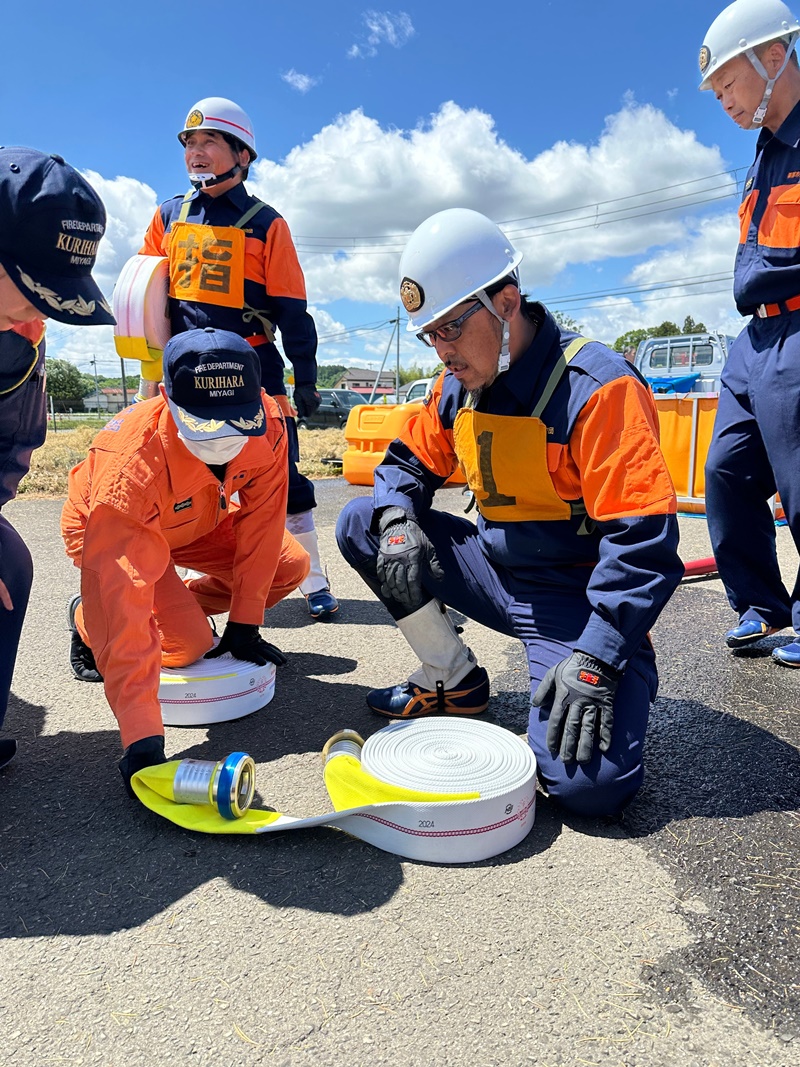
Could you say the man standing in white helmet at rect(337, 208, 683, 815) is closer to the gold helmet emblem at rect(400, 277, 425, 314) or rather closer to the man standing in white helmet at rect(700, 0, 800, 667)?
the gold helmet emblem at rect(400, 277, 425, 314)

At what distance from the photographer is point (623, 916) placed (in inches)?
69.9

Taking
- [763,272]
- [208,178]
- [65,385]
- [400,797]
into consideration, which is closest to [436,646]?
[400,797]

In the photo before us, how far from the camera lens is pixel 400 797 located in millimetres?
1979

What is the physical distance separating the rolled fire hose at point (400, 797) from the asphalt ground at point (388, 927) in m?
0.05

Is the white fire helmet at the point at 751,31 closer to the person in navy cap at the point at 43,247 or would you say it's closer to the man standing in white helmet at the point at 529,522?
the man standing in white helmet at the point at 529,522

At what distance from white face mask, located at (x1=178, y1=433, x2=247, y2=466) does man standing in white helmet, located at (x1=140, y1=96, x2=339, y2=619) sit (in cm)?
141

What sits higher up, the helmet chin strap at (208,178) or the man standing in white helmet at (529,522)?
the helmet chin strap at (208,178)

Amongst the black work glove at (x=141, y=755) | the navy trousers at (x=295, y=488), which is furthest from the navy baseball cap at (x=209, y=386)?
the navy trousers at (x=295, y=488)

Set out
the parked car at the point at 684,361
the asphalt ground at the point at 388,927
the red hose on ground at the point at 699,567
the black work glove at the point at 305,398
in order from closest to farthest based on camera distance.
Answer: the asphalt ground at the point at 388,927
the black work glove at the point at 305,398
the red hose on ground at the point at 699,567
the parked car at the point at 684,361

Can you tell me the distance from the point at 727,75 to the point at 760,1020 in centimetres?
306

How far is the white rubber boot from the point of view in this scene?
2.81 m

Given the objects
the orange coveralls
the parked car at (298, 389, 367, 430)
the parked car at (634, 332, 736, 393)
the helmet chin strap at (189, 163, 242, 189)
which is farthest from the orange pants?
the parked car at (298, 389, 367, 430)

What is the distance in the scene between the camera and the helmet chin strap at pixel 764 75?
2930 millimetres

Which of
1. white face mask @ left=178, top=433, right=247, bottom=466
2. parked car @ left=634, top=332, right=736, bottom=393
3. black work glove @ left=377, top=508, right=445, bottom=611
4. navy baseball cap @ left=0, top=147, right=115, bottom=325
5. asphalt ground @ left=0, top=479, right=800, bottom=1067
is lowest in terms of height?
asphalt ground @ left=0, top=479, right=800, bottom=1067
